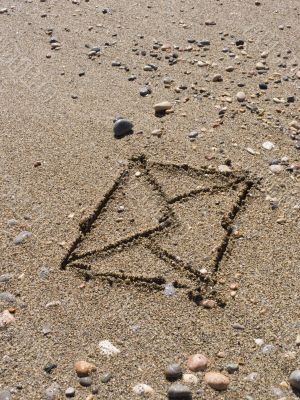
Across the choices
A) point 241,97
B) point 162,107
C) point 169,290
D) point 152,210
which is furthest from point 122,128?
point 169,290

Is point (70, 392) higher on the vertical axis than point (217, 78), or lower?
lower

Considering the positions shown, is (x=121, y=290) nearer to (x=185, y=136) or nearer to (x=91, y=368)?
(x=91, y=368)

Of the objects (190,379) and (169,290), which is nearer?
(190,379)

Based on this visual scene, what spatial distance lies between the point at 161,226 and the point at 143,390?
1.12 m

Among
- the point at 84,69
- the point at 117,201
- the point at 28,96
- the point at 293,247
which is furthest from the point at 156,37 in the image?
the point at 293,247

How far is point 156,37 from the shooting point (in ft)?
18.2

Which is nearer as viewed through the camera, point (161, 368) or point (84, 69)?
point (161, 368)

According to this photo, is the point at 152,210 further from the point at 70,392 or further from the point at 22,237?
the point at 70,392

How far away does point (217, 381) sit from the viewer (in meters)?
2.57

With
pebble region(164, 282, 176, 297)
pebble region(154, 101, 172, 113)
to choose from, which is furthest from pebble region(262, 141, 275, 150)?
pebble region(164, 282, 176, 297)

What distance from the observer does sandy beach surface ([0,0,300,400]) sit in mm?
2709

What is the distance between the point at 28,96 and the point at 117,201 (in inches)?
66.9

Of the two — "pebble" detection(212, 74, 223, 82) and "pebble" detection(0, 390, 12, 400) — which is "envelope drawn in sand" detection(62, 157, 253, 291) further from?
"pebble" detection(212, 74, 223, 82)

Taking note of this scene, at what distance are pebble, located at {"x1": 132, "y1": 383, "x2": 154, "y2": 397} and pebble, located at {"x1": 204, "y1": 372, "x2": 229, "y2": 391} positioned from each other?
26cm
